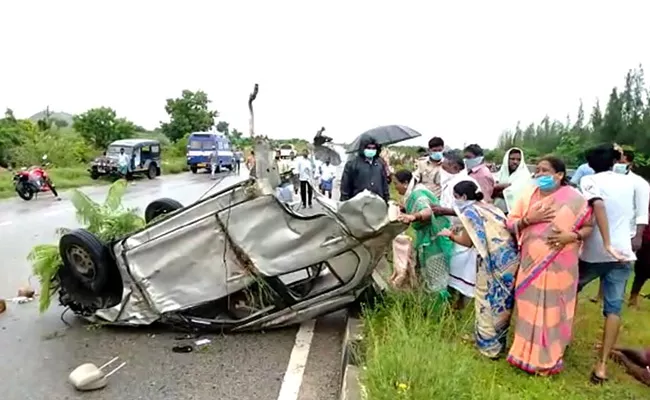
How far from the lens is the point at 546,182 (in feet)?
12.4

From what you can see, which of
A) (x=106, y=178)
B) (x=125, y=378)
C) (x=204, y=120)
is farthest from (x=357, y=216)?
(x=204, y=120)

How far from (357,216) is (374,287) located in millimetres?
863

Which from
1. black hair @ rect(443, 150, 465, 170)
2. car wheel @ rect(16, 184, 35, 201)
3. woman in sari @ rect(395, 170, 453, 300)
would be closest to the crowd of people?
woman in sari @ rect(395, 170, 453, 300)

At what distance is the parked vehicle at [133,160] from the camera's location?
95.6 ft

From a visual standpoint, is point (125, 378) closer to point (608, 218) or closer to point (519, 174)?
point (608, 218)

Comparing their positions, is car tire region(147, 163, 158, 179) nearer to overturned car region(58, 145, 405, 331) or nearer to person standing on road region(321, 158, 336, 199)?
person standing on road region(321, 158, 336, 199)

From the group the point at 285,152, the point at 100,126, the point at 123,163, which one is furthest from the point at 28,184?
the point at 100,126

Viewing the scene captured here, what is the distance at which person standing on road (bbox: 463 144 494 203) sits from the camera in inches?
245

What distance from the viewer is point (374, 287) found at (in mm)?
5152

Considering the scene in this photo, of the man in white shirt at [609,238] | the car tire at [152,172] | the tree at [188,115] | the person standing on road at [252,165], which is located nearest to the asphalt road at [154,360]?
the person standing on road at [252,165]

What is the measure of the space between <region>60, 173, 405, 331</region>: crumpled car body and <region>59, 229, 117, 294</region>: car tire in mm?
67

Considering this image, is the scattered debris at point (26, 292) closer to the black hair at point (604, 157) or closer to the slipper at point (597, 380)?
the slipper at point (597, 380)

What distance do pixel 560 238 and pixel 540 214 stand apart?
19cm

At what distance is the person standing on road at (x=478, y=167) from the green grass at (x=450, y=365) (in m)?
1.67
